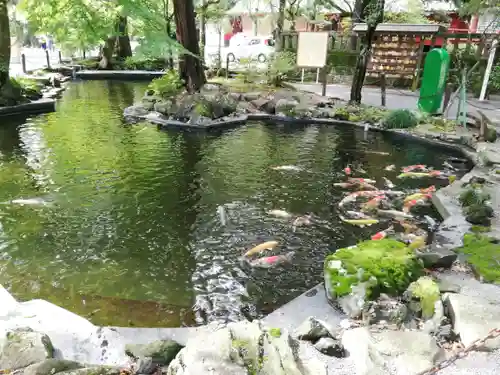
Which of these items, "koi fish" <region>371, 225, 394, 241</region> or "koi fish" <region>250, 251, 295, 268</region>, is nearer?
"koi fish" <region>250, 251, 295, 268</region>

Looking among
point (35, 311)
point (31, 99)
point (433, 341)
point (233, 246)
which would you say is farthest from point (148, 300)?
point (31, 99)

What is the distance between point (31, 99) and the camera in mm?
14906

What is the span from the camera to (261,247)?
5656 mm

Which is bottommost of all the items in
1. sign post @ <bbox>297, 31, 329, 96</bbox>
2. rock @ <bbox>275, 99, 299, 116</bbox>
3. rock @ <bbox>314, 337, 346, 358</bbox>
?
rock @ <bbox>314, 337, 346, 358</bbox>

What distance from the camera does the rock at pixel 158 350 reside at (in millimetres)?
3355

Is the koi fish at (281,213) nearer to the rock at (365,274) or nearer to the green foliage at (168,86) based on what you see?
the rock at (365,274)

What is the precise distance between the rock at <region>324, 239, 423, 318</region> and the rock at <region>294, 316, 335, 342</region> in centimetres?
52

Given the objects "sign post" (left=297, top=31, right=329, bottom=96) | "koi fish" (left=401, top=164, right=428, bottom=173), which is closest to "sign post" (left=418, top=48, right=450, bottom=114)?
"sign post" (left=297, top=31, right=329, bottom=96)

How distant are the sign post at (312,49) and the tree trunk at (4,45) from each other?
1114 centimetres

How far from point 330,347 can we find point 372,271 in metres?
1.14

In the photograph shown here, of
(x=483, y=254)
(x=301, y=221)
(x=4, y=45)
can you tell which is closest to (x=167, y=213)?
(x=301, y=221)

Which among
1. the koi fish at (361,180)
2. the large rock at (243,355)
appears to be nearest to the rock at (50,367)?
the large rock at (243,355)

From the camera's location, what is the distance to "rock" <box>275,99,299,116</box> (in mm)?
13969

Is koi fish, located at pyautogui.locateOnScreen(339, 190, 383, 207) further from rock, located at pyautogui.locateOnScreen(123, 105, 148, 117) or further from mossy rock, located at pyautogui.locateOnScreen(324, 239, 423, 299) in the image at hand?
rock, located at pyautogui.locateOnScreen(123, 105, 148, 117)
